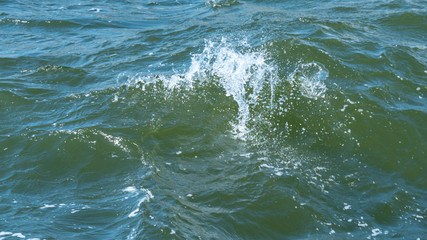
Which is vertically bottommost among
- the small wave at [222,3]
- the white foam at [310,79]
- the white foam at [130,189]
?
the white foam at [130,189]

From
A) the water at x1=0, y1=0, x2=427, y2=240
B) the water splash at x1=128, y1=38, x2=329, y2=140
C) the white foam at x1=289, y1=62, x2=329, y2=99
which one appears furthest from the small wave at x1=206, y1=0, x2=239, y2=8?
the white foam at x1=289, y1=62, x2=329, y2=99

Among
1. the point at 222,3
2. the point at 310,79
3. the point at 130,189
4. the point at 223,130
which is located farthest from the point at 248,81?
the point at 222,3

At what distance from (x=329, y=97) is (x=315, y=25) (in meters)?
3.92

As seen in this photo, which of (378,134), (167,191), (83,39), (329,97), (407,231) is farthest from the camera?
(83,39)


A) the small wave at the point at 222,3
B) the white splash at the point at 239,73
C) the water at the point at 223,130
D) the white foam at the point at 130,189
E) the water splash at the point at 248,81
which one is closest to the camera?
the water at the point at 223,130

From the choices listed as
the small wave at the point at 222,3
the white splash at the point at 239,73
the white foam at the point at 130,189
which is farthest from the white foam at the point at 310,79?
the small wave at the point at 222,3

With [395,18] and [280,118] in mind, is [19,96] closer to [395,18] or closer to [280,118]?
[280,118]

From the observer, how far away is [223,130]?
7.95m

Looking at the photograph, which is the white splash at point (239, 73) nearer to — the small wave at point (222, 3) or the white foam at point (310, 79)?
the white foam at point (310, 79)

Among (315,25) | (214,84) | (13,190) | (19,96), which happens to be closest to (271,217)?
(13,190)

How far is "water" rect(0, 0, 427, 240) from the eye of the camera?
18.9ft

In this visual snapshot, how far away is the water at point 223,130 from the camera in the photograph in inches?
227

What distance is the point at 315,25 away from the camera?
12.0 meters

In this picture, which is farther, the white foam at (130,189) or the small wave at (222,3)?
the small wave at (222,3)
